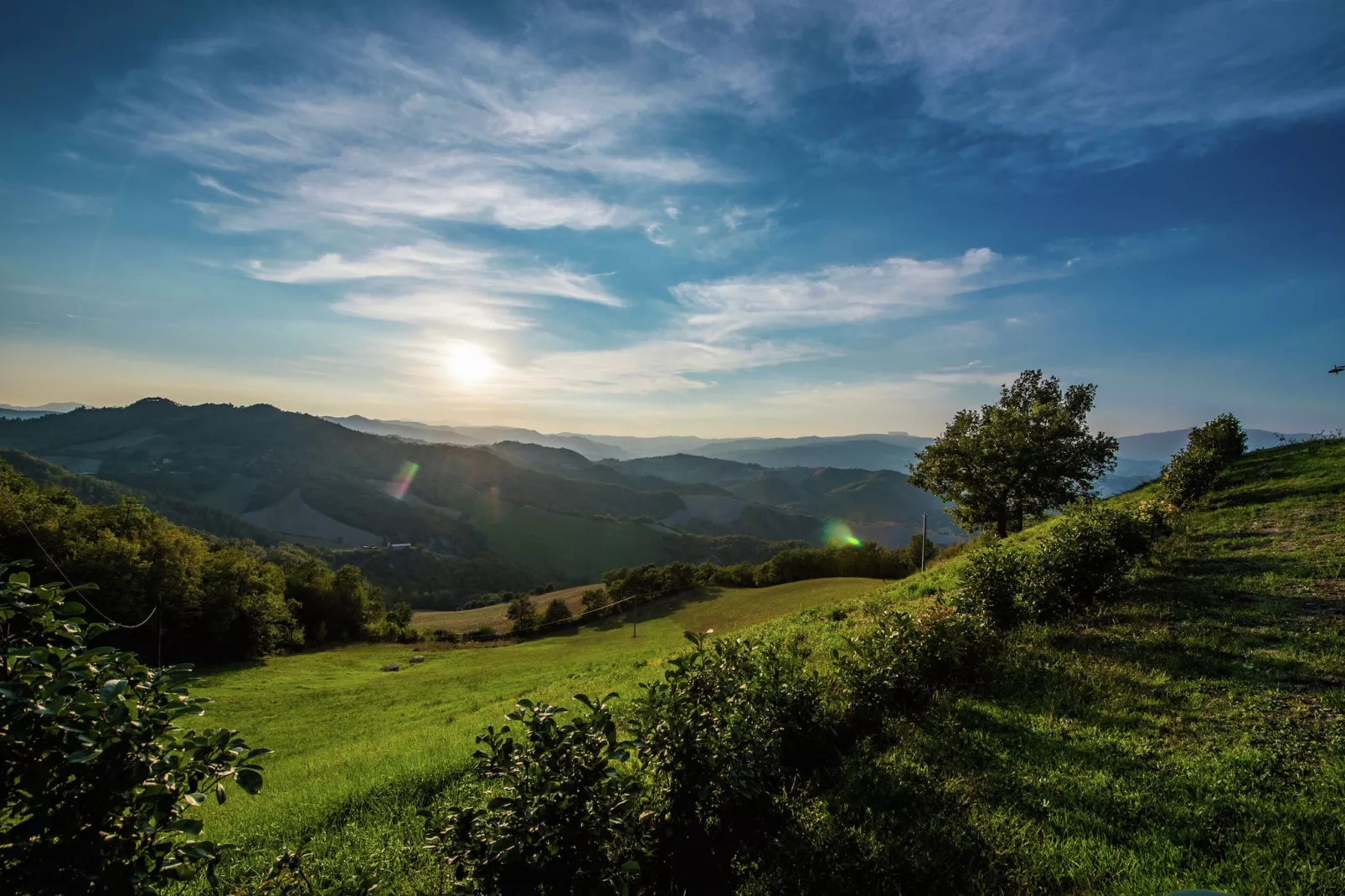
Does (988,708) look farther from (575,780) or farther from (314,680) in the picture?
(314,680)

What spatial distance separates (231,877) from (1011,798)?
983 cm

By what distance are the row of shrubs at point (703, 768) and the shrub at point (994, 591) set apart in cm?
12

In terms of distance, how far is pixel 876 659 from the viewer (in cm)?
934

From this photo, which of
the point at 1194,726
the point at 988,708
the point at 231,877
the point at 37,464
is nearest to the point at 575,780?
the point at 231,877

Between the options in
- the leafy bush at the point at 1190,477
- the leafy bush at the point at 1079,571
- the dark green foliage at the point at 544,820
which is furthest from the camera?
the leafy bush at the point at 1190,477

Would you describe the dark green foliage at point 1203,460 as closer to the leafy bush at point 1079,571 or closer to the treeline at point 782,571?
the leafy bush at point 1079,571

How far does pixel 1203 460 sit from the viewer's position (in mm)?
21609

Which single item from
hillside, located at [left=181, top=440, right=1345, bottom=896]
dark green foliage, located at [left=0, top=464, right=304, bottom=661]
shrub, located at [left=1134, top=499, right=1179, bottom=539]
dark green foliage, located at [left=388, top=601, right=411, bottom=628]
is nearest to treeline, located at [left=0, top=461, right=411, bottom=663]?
dark green foliage, located at [left=0, top=464, right=304, bottom=661]

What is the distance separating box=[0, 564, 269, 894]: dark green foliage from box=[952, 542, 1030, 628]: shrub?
12801mm

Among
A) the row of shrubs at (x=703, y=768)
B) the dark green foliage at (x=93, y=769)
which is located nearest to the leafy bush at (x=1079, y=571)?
the row of shrubs at (x=703, y=768)

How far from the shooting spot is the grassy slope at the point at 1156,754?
5.01m

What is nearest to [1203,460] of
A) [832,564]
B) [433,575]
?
[832,564]

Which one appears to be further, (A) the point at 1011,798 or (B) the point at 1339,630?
(B) the point at 1339,630

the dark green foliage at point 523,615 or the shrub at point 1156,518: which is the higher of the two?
the shrub at point 1156,518
